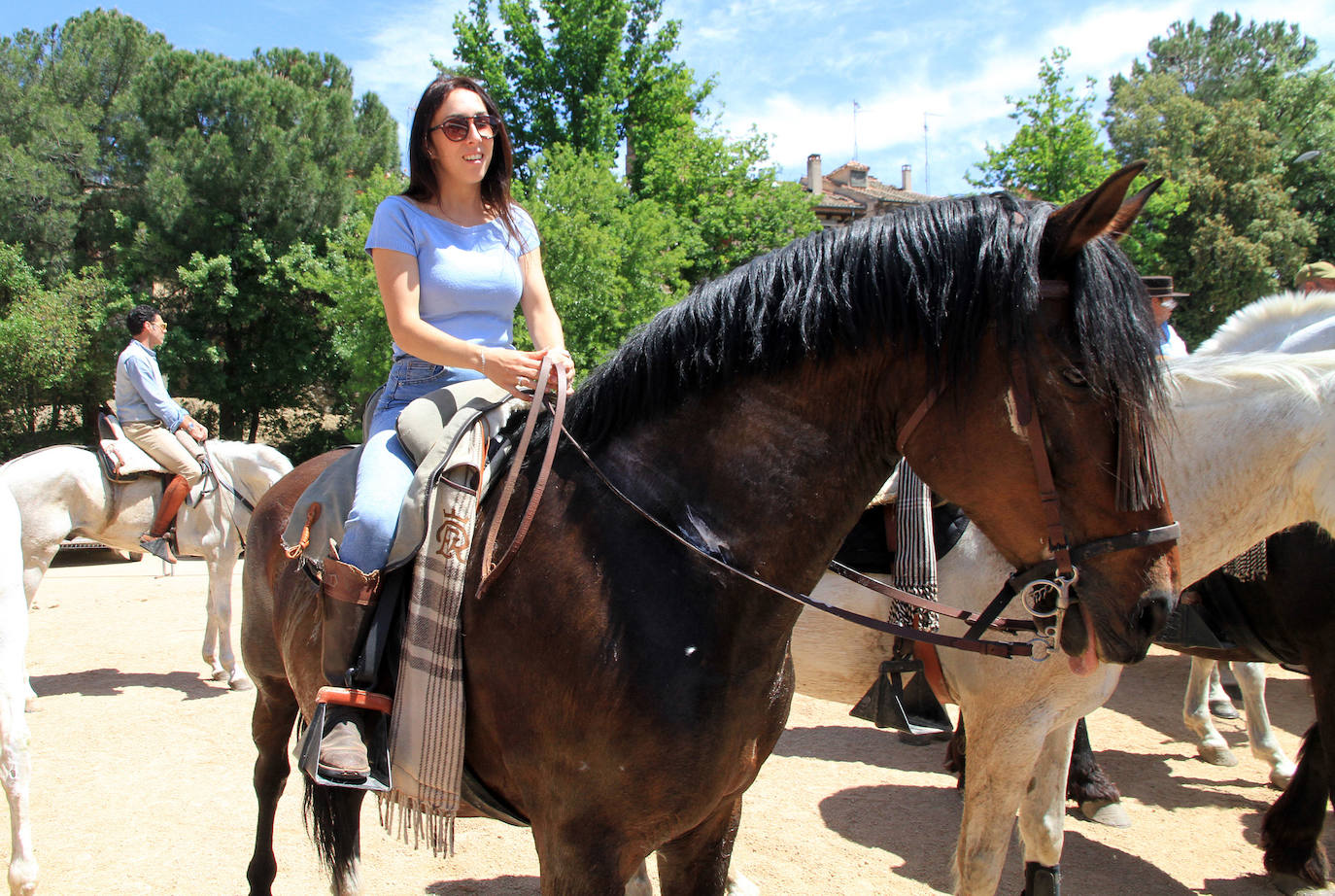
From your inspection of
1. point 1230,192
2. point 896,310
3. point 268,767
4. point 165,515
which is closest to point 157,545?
point 165,515

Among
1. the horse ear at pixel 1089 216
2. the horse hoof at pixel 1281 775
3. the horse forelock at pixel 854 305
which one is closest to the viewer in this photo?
the horse ear at pixel 1089 216

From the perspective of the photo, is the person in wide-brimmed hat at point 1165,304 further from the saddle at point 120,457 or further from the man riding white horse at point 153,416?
the saddle at point 120,457

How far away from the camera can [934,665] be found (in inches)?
129

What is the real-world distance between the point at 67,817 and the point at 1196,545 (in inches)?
218

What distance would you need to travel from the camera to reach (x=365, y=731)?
6.75ft

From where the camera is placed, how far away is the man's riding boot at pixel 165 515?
7.67 meters

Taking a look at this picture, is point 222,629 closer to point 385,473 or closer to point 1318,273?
point 385,473

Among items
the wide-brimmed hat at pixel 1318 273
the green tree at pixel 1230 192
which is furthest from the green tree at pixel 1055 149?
the wide-brimmed hat at pixel 1318 273

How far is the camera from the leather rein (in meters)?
1.62

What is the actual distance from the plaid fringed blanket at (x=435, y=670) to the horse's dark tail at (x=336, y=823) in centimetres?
77

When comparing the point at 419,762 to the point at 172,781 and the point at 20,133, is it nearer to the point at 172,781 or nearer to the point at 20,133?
the point at 172,781

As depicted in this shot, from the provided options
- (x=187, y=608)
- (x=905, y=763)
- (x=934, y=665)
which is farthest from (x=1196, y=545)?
(x=187, y=608)

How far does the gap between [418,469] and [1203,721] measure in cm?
608

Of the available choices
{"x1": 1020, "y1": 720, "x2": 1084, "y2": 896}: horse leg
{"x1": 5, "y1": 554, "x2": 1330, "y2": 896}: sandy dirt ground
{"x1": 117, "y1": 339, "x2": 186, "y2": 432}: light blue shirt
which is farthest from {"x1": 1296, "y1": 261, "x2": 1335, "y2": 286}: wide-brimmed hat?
{"x1": 117, "y1": 339, "x2": 186, "y2": 432}: light blue shirt
